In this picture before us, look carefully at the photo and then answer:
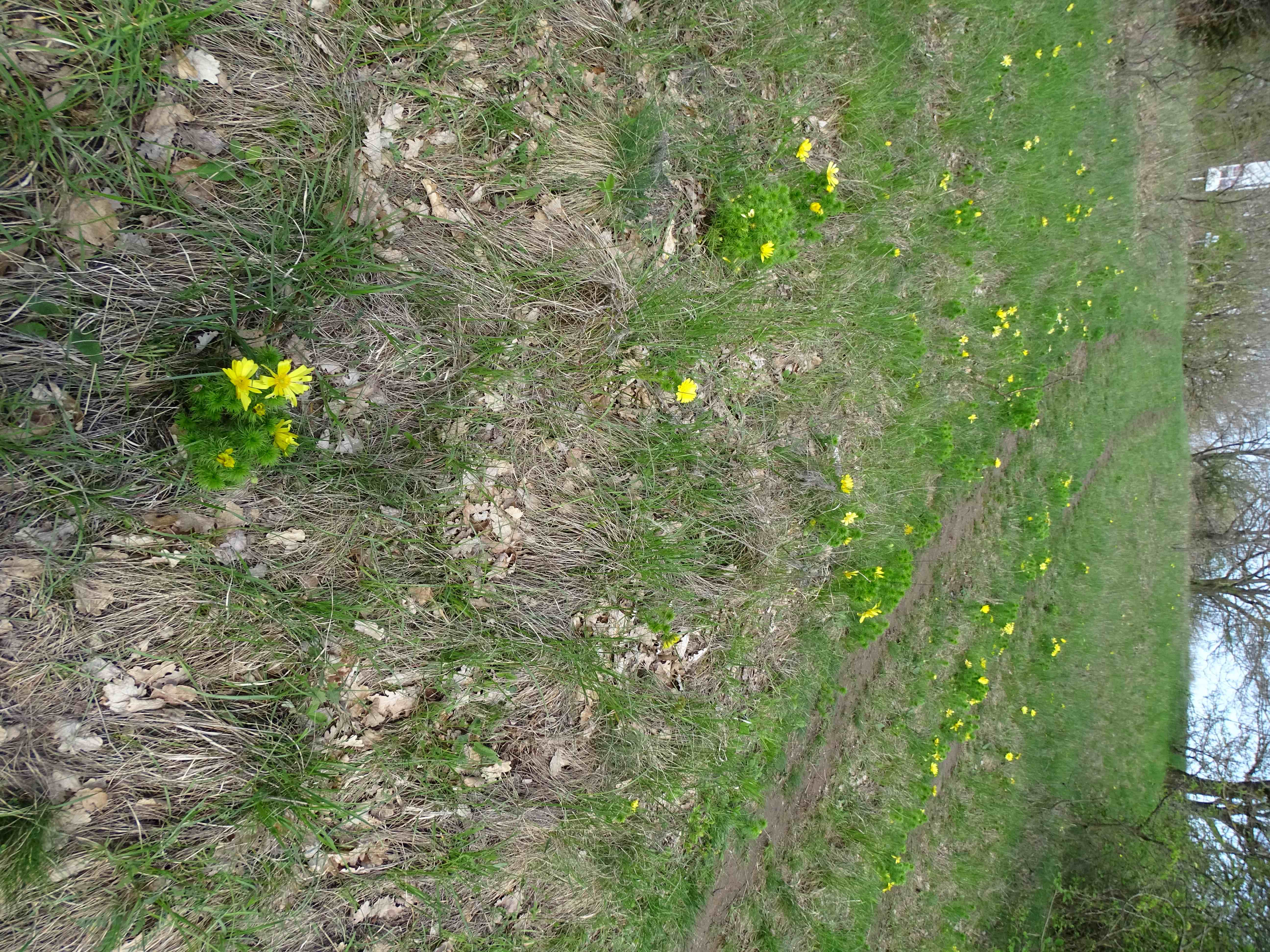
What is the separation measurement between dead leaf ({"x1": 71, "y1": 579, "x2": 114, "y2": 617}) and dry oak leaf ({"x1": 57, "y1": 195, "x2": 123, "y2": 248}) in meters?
1.19

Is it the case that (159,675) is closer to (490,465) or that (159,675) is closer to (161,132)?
(490,465)

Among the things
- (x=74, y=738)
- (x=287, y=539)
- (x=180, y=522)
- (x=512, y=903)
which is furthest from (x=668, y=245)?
(x=512, y=903)

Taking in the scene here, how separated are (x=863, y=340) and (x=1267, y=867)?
6.81 m

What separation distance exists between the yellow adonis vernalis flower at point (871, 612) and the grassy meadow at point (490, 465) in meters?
0.02

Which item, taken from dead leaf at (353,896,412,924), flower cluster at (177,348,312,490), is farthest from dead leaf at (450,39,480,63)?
dead leaf at (353,896,412,924)

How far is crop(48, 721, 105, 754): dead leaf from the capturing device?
2357 millimetres

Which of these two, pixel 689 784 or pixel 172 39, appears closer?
pixel 172 39

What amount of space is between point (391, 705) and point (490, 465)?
3.81ft

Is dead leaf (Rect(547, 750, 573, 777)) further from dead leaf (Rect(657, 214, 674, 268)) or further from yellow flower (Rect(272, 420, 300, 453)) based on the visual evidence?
dead leaf (Rect(657, 214, 674, 268))

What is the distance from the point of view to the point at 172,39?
94.1 inches

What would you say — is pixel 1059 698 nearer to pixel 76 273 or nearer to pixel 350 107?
pixel 350 107

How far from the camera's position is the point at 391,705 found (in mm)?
2951

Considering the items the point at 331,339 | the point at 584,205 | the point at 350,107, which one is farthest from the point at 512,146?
the point at 331,339

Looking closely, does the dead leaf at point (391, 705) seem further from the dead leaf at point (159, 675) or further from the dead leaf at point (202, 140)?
the dead leaf at point (202, 140)
